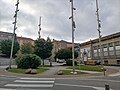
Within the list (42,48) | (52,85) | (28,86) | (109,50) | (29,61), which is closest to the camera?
(28,86)

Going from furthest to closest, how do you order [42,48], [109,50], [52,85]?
Result: [109,50] → [42,48] → [52,85]

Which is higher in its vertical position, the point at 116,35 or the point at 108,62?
the point at 116,35

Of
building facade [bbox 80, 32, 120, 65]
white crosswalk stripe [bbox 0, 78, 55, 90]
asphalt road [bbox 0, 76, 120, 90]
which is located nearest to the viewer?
white crosswalk stripe [bbox 0, 78, 55, 90]

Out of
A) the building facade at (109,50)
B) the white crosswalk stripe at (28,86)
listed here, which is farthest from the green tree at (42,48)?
the white crosswalk stripe at (28,86)

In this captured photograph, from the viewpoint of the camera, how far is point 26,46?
6525 cm

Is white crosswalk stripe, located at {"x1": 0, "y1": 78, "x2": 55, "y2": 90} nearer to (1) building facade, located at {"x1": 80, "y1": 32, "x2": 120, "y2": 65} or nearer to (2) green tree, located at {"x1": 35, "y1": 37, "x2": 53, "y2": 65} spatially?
(2) green tree, located at {"x1": 35, "y1": 37, "x2": 53, "y2": 65}

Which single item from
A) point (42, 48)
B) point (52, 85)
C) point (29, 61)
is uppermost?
point (42, 48)

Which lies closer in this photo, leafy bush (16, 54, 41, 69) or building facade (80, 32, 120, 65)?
leafy bush (16, 54, 41, 69)

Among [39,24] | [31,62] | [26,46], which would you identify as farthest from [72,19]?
[26,46]

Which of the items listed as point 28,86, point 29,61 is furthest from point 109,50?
point 28,86

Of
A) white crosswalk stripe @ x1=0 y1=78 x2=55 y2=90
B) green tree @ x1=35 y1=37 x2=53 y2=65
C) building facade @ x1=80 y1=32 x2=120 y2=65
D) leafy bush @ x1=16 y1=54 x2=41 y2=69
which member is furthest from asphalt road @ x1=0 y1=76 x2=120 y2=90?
building facade @ x1=80 y1=32 x2=120 y2=65

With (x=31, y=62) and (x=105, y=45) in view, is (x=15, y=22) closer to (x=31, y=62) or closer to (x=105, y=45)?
(x=31, y=62)

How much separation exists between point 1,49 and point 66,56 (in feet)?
78.6

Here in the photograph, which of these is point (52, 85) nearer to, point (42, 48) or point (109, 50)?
point (42, 48)
